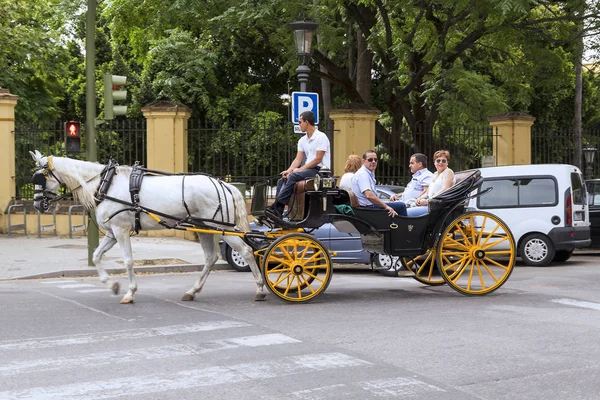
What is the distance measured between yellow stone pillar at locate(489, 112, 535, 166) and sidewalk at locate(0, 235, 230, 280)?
908cm

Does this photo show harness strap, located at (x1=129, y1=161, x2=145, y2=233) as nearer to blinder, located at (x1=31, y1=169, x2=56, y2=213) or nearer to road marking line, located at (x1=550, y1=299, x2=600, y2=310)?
blinder, located at (x1=31, y1=169, x2=56, y2=213)

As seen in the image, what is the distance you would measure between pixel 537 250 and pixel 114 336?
1015 cm

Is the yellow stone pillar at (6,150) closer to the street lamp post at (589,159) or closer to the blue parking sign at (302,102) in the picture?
the blue parking sign at (302,102)

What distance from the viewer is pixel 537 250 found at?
52.5 ft

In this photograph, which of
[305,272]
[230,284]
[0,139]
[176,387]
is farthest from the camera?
[0,139]

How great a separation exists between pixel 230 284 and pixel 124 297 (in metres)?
2.53

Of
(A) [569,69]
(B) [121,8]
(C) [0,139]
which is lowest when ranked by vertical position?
(C) [0,139]

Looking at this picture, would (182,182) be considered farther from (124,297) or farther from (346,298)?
(346,298)

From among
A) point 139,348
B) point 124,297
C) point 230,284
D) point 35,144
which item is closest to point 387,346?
point 139,348

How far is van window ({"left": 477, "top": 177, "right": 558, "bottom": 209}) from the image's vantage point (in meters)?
16.1

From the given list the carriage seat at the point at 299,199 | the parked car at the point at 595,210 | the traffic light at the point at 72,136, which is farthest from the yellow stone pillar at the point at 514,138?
the carriage seat at the point at 299,199

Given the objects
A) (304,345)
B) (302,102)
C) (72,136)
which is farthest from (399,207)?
(72,136)

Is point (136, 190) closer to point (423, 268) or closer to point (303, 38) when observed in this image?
point (423, 268)

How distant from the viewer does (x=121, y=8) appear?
24719 mm
